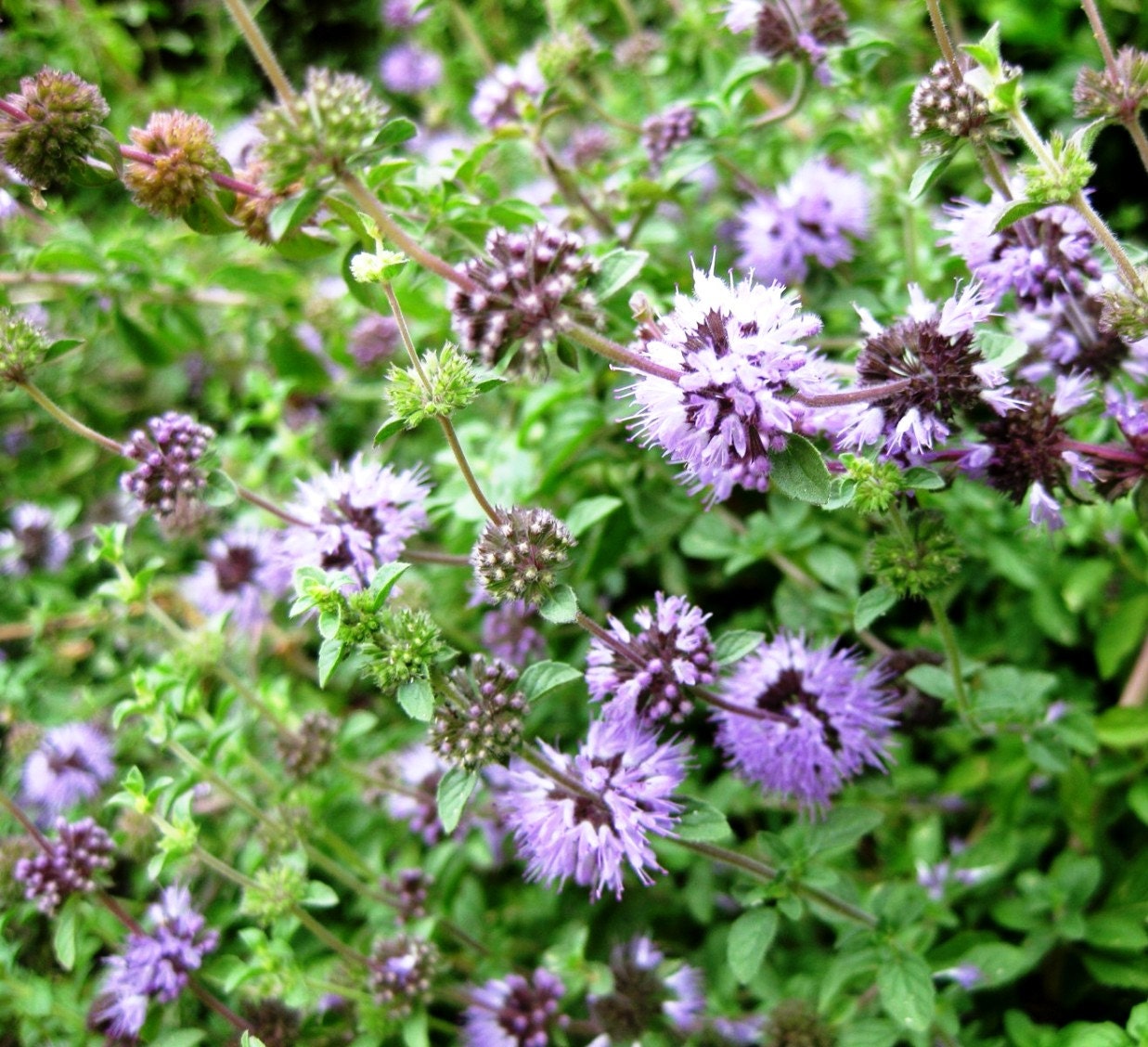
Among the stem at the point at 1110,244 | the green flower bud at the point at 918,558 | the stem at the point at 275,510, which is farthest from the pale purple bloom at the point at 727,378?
the stem at the point at 275,510

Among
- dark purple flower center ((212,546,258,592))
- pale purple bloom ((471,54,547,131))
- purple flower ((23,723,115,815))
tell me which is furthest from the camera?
dark purple flower center ((212,546,258,592))

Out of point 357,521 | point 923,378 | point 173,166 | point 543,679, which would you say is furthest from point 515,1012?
point 173,166

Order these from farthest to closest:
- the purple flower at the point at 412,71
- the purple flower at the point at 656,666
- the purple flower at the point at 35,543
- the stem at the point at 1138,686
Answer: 1. the purple flower at the point at 412,71
2. the purple flower at the point at 35,543
3. the stem at the point at 1138,686
4. the purple flower at the point at 656,666

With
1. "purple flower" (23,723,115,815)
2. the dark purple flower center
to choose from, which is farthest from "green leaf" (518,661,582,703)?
"purple flower" (23,723,115,815)

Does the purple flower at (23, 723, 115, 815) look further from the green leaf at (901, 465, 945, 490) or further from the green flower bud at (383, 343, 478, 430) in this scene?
the green leaf at (901, 465, 945, 490)

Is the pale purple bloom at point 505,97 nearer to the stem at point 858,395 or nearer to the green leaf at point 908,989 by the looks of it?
the stem at point 858,395
